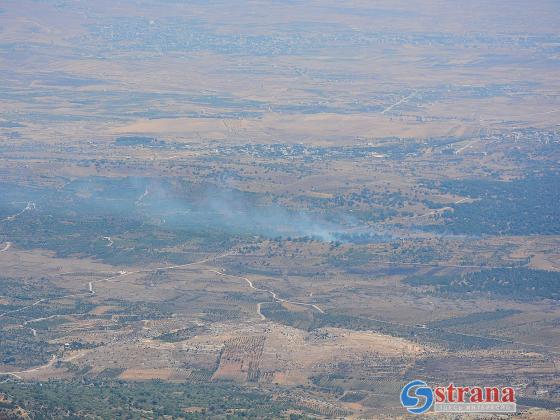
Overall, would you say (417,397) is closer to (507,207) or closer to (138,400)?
(138,400)

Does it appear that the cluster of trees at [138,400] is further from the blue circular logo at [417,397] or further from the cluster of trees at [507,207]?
the cluster of trees at [507,207]

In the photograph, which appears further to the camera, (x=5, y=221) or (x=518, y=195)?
(x=518, y=195)

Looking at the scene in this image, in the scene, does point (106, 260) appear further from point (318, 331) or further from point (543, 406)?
point (543, 406)

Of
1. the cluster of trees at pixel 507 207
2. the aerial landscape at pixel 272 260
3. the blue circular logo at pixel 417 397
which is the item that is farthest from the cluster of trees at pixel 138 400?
the cluster of trees at pixel 507 207

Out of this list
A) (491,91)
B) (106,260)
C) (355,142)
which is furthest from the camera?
(491,91)

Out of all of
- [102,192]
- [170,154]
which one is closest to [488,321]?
[102,192]

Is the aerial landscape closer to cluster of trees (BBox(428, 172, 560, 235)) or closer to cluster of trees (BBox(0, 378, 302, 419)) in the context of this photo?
cluster of trees (BBox(0, 378, 302, 419))

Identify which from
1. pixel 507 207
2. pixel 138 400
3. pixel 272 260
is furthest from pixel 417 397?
pixel 507 207

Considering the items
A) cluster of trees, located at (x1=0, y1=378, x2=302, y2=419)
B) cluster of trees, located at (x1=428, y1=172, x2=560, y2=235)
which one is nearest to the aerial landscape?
cluster of trees, located at (x1=0, y1=378, x2=302, y2=419)
